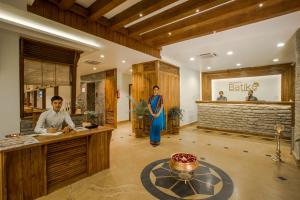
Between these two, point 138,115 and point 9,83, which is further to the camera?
point 138,115

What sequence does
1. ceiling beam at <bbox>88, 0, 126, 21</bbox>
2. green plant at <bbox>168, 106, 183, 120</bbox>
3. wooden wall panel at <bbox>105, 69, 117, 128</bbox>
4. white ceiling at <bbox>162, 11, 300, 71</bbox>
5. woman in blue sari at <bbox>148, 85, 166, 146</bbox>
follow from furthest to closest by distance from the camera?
wooden wall panel at <bbox>105, 69, 117, 128</bbox>
green plant at <bbox>168, 106, 183, 120</bbox>
woman in blue sari at <bbox>148, 85, 166, 146</bbox>
white ceiling at <bbox>162, 11, 300, 71</bbox>
ceiling beam at <bbox>88, 0, 126, 21</bbox>

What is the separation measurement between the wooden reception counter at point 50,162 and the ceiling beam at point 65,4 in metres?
2.23

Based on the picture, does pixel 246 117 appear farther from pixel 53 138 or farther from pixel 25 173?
pixel 25 173

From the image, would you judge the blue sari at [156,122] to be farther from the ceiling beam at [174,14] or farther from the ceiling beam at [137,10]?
the ceiling beam at [137,10]

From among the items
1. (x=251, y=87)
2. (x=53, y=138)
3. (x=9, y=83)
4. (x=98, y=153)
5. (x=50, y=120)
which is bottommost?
(x=98, y=153)

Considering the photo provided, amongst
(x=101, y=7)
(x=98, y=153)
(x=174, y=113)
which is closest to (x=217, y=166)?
(x=98, y=153)

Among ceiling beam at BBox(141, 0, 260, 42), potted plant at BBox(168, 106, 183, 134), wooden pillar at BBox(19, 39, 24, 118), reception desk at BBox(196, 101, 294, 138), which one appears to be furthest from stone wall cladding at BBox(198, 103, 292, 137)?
wooden pillar at BBox(19, 39, 24, 118)

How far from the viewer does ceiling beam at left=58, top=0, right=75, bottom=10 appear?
98.3 inches

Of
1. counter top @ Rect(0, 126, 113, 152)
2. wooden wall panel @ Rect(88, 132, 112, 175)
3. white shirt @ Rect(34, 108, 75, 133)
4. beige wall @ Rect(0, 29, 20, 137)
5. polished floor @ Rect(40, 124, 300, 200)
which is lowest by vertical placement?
polished floor @ Rect(40, 124, 300, 200)

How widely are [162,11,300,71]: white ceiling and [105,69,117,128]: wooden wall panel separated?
271 centimetres

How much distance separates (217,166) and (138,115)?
9.32ft

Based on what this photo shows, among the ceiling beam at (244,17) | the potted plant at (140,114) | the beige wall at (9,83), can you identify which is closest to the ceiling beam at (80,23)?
the beige wall at (9,83)

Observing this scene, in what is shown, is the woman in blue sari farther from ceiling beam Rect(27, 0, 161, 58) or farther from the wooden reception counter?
the wooden reception counter

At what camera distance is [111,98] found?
6.83m
